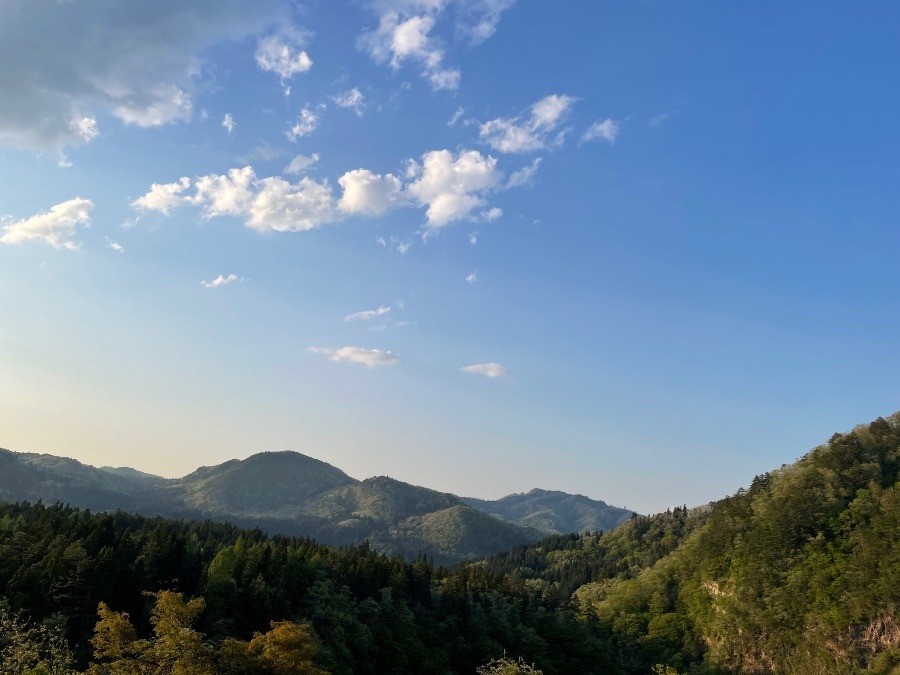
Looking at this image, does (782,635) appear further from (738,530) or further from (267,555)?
(267,555)

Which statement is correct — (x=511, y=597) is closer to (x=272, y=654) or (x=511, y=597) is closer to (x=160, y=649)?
(x=272, y=654)

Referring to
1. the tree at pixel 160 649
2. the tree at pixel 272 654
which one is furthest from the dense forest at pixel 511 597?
the tree at pixel 160 649

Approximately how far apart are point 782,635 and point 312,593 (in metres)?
115

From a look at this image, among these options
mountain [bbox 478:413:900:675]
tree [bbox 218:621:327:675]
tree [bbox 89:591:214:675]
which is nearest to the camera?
A: tree [bbox 89:591:214:675]

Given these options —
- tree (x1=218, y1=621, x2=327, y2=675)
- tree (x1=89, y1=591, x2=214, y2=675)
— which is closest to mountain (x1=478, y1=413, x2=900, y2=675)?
tree (x1=218, y1=621, x2=327, y2=675)

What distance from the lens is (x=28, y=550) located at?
111562 millimetres

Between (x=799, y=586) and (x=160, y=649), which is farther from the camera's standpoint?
(x=799, y=586)

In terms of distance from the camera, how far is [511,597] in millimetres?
168500

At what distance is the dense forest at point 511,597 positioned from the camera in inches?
3991

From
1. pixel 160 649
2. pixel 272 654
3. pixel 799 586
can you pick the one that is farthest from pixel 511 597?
pixel 160 649

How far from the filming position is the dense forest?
101 m

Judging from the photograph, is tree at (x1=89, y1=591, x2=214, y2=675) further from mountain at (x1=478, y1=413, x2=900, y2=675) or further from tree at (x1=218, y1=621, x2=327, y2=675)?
mountain at (x1=478, y1=413, x2=900, y2=675)

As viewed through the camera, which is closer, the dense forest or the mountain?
the dense forest

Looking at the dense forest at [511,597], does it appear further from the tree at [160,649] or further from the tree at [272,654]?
the tree at [160,649]
